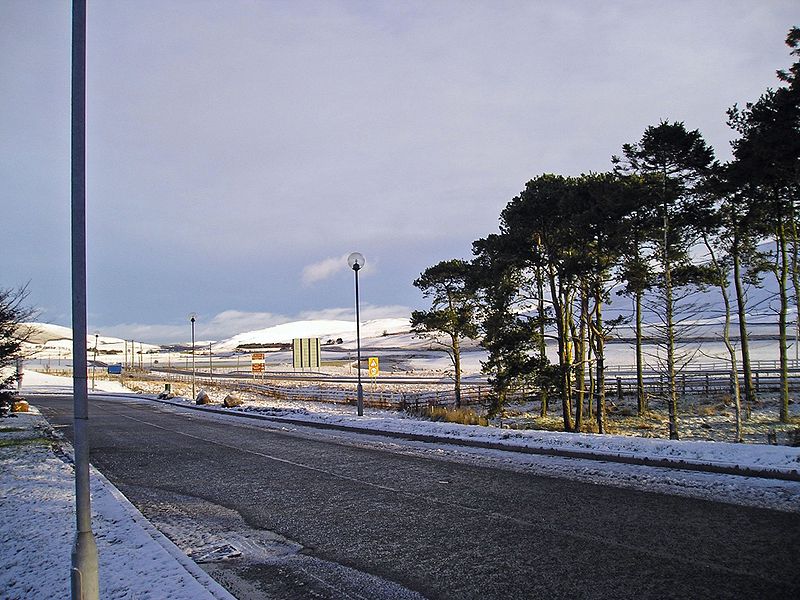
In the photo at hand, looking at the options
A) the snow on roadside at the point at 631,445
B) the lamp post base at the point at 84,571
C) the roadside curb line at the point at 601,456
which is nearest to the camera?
the lamp post base at the point at 84,571

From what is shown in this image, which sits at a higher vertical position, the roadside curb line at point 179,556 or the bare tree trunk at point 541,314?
the bare tree trunk at point 541,314

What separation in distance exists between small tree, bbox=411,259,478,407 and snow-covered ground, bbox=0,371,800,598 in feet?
63.1

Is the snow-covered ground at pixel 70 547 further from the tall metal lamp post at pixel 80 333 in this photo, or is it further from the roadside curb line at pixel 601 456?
the roadside curb line at pixel 601 456

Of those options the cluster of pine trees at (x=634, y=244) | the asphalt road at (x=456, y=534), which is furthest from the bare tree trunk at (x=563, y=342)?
the asphalt road at (x=456, y=534)

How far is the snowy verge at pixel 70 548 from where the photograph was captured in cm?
536

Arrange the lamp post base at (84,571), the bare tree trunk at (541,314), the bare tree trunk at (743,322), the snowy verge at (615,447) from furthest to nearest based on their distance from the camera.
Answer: the bare tree trunk at (743,322) < the bare tree trunk at (541,314) < the snowy verge at (615,447) < the lamp post base at (84,571)

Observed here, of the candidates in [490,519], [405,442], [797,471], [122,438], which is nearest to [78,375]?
[490,519]

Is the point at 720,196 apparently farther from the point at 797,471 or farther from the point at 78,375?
the point at 78,375

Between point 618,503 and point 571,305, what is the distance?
19253 millimetres

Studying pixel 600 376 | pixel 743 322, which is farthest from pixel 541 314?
pixel 743 322

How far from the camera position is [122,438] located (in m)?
19.4

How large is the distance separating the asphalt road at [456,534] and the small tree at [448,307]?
80.8ft

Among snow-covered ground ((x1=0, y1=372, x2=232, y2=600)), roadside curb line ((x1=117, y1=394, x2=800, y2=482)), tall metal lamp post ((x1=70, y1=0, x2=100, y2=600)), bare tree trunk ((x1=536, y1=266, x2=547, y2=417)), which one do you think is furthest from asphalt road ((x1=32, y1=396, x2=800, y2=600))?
bare tree trunk ((x1=536, y1=266, x2=547, y2=417))

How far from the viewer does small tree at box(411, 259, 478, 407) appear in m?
37.1
